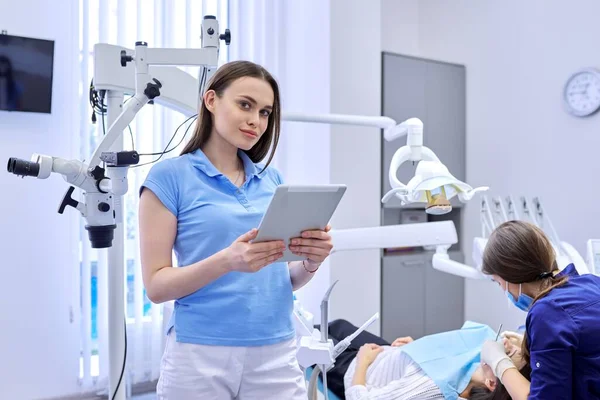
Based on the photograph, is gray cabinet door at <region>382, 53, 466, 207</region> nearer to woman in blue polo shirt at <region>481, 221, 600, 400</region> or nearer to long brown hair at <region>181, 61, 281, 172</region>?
woman in blue polo shirt at <region>481, 221, 600, 400</region>

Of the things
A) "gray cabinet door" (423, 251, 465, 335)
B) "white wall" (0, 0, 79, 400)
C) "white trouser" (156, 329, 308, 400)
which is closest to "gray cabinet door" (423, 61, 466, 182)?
"gray cabinet door" (423, 251, 465, 335)

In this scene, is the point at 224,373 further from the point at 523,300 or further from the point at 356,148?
the point at 356,148

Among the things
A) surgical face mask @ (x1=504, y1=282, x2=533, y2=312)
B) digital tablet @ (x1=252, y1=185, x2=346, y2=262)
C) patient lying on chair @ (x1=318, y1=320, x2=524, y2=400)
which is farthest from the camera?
patient lying on chair @ (x1=318, y1=320, x2=524, y2=400)

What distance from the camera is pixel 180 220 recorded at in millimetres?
938

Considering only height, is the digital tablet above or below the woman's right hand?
above

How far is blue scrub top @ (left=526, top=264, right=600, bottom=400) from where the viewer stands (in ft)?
3.60

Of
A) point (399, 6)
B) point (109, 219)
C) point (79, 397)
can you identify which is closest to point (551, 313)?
point (109, 219)

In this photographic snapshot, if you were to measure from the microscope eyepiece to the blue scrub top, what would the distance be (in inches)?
49.0

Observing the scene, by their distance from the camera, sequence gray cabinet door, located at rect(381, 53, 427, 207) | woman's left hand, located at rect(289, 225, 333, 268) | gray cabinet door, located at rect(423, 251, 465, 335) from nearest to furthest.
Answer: woman's left hand, located at rect(289, 225, 333, 268) → gray cabinet door, located at rect(381, 53, 427, 207) → gray cabinet door, located at rect(423, 251, 465, 335)

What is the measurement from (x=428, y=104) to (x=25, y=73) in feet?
7.79

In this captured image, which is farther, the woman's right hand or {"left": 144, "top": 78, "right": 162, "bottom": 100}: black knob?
{"left": 144, "top": 78, "right": 162, "bottom": 100}: black knob

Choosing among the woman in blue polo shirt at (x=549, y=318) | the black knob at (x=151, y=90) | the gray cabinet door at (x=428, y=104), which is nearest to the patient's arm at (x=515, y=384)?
the woman in blue polo shirt at (x=549, y=318)

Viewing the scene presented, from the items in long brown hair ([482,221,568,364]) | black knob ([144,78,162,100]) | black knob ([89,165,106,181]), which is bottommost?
long brown hair ([482,221,568,364])

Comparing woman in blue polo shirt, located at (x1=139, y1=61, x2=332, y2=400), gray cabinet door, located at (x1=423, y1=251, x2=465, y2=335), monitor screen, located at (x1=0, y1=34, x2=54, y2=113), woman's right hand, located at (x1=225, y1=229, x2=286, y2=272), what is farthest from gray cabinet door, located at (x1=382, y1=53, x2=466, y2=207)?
woman's right hand, located at (x1=225, y1=229, x2=286, y2=272)
